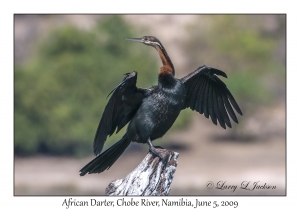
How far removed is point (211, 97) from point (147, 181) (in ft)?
7.12

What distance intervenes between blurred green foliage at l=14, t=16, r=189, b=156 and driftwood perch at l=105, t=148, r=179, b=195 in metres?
19.6

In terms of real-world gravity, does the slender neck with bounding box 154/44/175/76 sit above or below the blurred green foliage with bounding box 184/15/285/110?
below

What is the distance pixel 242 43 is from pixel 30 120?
426 inches

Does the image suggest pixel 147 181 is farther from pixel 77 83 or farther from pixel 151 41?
pixel 77 83

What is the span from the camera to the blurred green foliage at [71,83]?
29.3 metres

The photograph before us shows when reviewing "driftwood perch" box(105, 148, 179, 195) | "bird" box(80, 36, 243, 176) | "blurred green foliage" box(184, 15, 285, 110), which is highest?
"blurred green foliage" box(184, 15, 285, 110)

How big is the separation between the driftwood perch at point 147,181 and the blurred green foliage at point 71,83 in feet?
64.3

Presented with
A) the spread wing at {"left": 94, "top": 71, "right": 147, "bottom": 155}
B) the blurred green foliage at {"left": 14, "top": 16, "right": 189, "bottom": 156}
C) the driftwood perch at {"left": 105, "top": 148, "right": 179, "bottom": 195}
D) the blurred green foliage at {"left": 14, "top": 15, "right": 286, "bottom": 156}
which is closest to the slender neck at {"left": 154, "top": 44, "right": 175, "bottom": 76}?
the spread wing at {"left": 94, "top": 71, "right": 147, "bottom": 155}

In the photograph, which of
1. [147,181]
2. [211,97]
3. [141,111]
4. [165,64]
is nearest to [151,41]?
[165,64]

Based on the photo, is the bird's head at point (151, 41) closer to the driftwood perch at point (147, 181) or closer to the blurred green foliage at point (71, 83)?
the driftwood perch at point (147, 181)

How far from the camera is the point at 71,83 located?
1169 inches

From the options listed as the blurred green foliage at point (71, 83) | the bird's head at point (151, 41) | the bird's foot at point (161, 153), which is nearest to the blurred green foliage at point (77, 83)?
the blurred green foliage at point (71, 83)

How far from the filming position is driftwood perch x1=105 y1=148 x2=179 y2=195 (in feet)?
28.7

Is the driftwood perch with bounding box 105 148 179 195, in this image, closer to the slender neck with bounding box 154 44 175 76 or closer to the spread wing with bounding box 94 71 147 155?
the spread wing with bounding box 94 71 147 155
